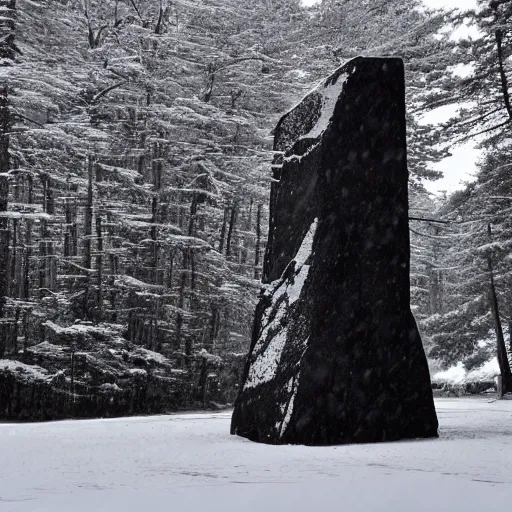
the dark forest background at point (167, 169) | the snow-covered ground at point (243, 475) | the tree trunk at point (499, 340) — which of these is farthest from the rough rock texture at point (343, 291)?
the tree trunk at point (499, 340)

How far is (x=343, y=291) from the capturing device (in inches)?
191

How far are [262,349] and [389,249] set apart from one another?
129 cm

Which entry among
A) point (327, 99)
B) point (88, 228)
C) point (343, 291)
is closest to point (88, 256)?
point (88, 228)

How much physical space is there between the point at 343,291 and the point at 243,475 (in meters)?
2.01

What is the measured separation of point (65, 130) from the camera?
541 inches

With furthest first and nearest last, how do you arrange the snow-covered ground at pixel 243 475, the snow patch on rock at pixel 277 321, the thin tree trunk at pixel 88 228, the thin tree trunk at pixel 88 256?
the thin tree trunk at pixel 88 228 < the thin tree trunk at pixel 88 256 < the snow patch on rock at pixel 277 321 < the snow-covered ground at pixel 243 475

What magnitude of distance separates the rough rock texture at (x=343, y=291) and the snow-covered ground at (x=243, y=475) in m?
0.30

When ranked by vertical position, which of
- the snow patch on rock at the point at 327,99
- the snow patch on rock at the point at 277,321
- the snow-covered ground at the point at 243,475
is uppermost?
the snow patch on rock at the point at 327,99

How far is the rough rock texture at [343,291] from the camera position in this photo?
15.2 ft

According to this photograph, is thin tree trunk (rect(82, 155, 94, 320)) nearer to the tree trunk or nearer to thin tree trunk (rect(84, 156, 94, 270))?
thin tree trunk (rect(84, 156, 94, 270))

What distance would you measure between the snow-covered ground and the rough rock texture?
1.00 feet

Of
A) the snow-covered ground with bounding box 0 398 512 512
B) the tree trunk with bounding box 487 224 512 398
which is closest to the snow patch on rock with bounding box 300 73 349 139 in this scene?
the snow-covered ground with bounding box 0 398 512 512

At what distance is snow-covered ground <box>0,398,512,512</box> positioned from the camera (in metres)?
2.48

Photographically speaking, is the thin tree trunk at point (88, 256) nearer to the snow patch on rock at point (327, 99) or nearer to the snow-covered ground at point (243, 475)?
the snow-covered ground at point (243, 475)
